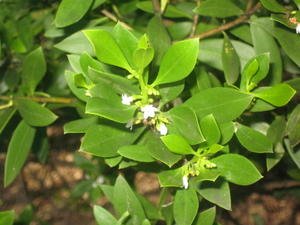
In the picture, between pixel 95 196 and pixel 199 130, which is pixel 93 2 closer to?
pixel 199 130

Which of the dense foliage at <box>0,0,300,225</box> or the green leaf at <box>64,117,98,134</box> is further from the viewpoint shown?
the green leaf at <box>64,117,98,134</box>

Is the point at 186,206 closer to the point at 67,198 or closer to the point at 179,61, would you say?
the point at 179,61

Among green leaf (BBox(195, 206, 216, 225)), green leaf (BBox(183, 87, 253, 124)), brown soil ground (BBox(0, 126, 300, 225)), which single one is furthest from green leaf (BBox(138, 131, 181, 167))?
brown soil ground (BBox(0, 126, 300, 225))

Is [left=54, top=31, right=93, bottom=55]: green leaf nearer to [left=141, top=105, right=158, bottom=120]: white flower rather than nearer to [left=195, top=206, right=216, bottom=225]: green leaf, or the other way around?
[left=141, top=105, right=158, bottom=120]: white flower

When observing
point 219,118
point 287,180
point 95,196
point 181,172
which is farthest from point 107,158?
point 287,180

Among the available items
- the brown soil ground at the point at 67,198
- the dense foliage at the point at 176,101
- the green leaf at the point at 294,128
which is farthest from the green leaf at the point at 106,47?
the brown soil ground at the point at 67,198

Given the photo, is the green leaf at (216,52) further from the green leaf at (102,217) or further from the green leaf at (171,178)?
the green leaf at (102,217)

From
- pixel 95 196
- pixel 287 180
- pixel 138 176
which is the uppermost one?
pixel 287 180
